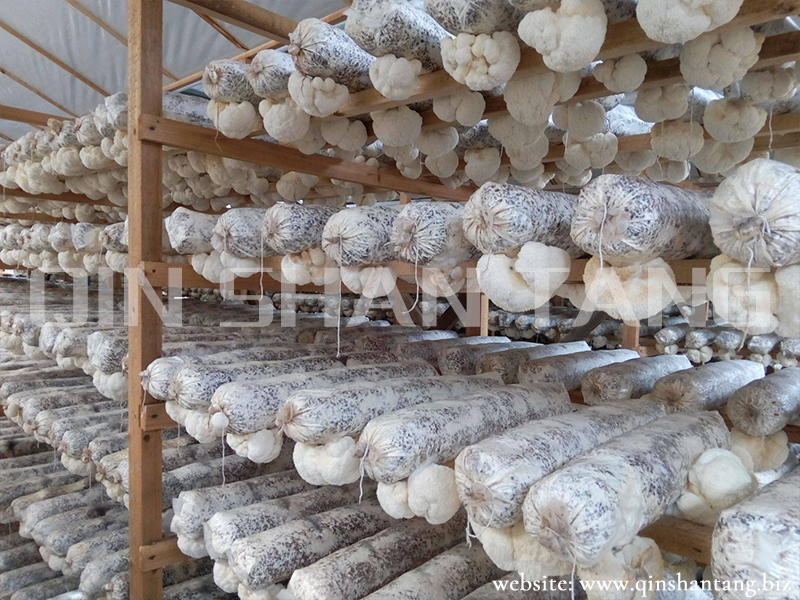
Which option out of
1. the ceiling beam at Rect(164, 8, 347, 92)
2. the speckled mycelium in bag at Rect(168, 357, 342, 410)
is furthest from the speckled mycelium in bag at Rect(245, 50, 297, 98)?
the ceiling beam at Rect(164, 8, 347, 92)

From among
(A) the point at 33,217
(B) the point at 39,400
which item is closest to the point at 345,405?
(B) the point at 39,400

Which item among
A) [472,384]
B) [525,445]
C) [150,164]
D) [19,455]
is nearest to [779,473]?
[472,384]

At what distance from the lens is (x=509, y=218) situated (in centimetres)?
131

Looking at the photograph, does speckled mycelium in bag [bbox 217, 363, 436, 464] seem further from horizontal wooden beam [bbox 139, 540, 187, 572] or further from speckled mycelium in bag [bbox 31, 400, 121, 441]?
speckled mycelium in bag [bbox 31, 400, 121, 441]

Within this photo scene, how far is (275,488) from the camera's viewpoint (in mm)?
2506

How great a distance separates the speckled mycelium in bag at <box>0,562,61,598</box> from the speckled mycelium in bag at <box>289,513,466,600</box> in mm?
2203

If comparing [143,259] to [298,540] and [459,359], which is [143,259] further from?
[459,359]

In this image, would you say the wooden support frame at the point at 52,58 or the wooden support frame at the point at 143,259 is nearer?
the wooden support frame at the point at 143,259

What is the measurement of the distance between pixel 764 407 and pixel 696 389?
0.25 meters

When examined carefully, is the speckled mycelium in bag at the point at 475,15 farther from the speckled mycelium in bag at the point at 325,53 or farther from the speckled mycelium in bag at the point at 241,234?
the speckled mycelium in bag at the point at 241,234

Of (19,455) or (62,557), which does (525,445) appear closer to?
(62,557)

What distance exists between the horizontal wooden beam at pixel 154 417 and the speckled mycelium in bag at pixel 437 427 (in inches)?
48.8

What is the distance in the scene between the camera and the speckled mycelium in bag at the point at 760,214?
38.4 inches

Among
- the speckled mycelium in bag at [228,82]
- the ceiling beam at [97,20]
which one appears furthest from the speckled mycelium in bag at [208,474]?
the ceiling beam at [97,20]
